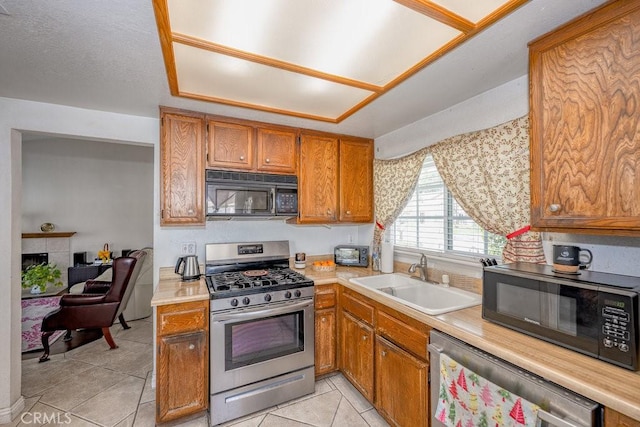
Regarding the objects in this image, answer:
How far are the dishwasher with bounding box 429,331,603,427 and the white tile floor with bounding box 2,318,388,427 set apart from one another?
830 mm

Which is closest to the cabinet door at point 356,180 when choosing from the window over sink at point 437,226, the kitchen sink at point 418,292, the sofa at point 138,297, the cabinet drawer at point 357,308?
the window over sink at point 437,226

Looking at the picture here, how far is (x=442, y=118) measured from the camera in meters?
2.29

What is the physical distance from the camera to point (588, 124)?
3.87 feet

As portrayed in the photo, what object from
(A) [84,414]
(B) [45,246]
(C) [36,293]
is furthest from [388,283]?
(B) [45,246]

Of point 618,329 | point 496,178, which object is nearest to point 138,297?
point 496,178

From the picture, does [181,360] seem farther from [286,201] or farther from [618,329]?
[618,329]

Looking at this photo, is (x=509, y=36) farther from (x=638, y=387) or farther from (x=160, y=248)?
(x=160, y=248)

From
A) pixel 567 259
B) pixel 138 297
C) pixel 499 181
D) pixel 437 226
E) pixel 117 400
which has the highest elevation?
pixel 499 181

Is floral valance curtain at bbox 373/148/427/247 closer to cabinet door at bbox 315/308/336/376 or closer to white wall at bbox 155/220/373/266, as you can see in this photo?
white wall at bbox 155/220/373/266

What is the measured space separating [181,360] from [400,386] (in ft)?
4.94

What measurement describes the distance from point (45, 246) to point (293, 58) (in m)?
6.14

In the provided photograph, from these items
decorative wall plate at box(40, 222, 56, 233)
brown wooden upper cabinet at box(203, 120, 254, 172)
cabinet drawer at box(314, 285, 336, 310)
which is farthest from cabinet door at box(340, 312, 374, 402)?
decorative wall plate at box(40, 222, 56, 233)

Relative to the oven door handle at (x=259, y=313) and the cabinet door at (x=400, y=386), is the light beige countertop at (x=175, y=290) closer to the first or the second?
the oven door handle at (x=259, y=313)

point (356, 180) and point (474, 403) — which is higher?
point (356, 180)
